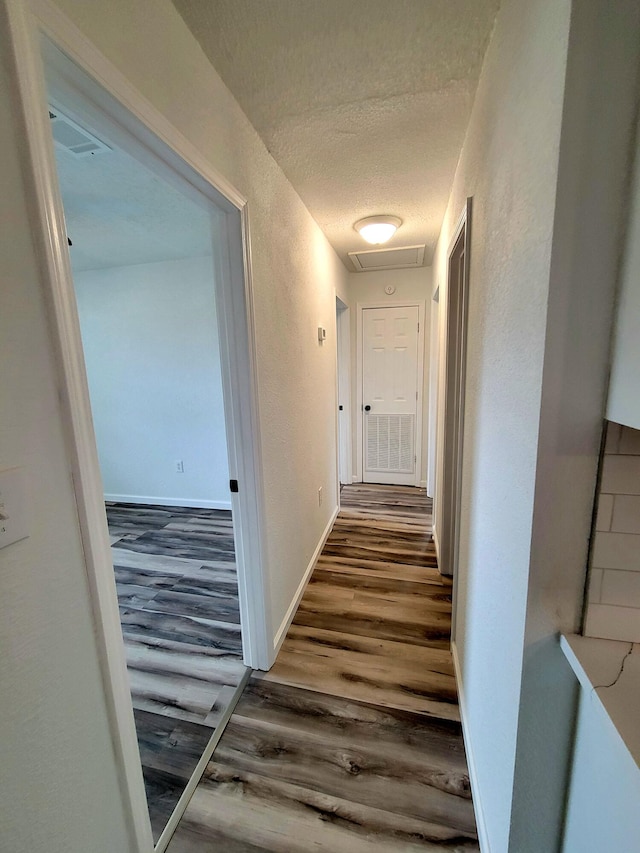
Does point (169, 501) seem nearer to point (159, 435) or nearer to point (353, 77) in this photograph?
point (159, 435)

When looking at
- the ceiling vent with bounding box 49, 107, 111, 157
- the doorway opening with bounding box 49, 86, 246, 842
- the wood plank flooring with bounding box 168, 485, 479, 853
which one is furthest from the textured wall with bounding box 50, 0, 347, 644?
the ceiling vent with bounding box 49, 107, 111, 157

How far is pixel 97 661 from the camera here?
770mm

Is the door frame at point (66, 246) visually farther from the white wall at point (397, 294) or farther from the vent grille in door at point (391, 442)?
the vent grille in door at point (391, 442)

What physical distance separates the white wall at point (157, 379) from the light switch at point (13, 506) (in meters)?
2.83

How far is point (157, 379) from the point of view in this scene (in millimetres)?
3531

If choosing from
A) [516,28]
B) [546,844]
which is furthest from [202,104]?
[546,844]

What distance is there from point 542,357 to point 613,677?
0.61m

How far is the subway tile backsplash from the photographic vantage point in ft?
2.17

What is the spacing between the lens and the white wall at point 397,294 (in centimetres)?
364

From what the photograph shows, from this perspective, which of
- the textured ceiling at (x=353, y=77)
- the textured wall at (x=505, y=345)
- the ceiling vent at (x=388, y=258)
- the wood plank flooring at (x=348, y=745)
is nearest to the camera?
the textured wall at (x=505, y=345)

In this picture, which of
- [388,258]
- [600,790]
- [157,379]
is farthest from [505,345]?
[157,379]

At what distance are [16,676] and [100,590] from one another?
0.18 m

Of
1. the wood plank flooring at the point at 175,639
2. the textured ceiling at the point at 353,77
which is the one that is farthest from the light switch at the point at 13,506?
the textured ceiling at the point at 353,77

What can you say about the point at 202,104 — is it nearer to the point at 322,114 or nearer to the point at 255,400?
the point at 322,114
